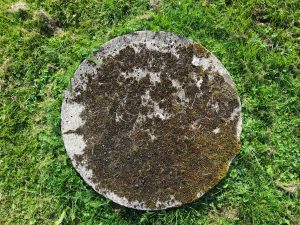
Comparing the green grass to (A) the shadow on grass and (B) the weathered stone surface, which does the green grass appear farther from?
(B) the weathered stone surface

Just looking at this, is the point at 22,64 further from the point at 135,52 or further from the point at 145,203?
the point at 145,203

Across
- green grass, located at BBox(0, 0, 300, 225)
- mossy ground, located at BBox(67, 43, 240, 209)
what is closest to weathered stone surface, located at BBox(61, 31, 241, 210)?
→ mossy ground, located at BBox(67, 43, 240, 209)

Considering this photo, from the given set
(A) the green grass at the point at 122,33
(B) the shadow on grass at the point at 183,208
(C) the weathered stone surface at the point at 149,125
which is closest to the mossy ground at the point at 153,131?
(C) the weathered stone surface at the point at 149,125

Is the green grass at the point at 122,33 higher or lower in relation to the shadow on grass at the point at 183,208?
higher

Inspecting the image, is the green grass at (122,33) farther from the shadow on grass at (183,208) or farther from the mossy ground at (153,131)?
the mossy ground at (153,131)

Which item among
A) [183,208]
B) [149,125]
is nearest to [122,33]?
[149,125]

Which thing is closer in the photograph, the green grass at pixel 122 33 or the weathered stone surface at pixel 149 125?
the weathered stone surface at pixel 149 125
